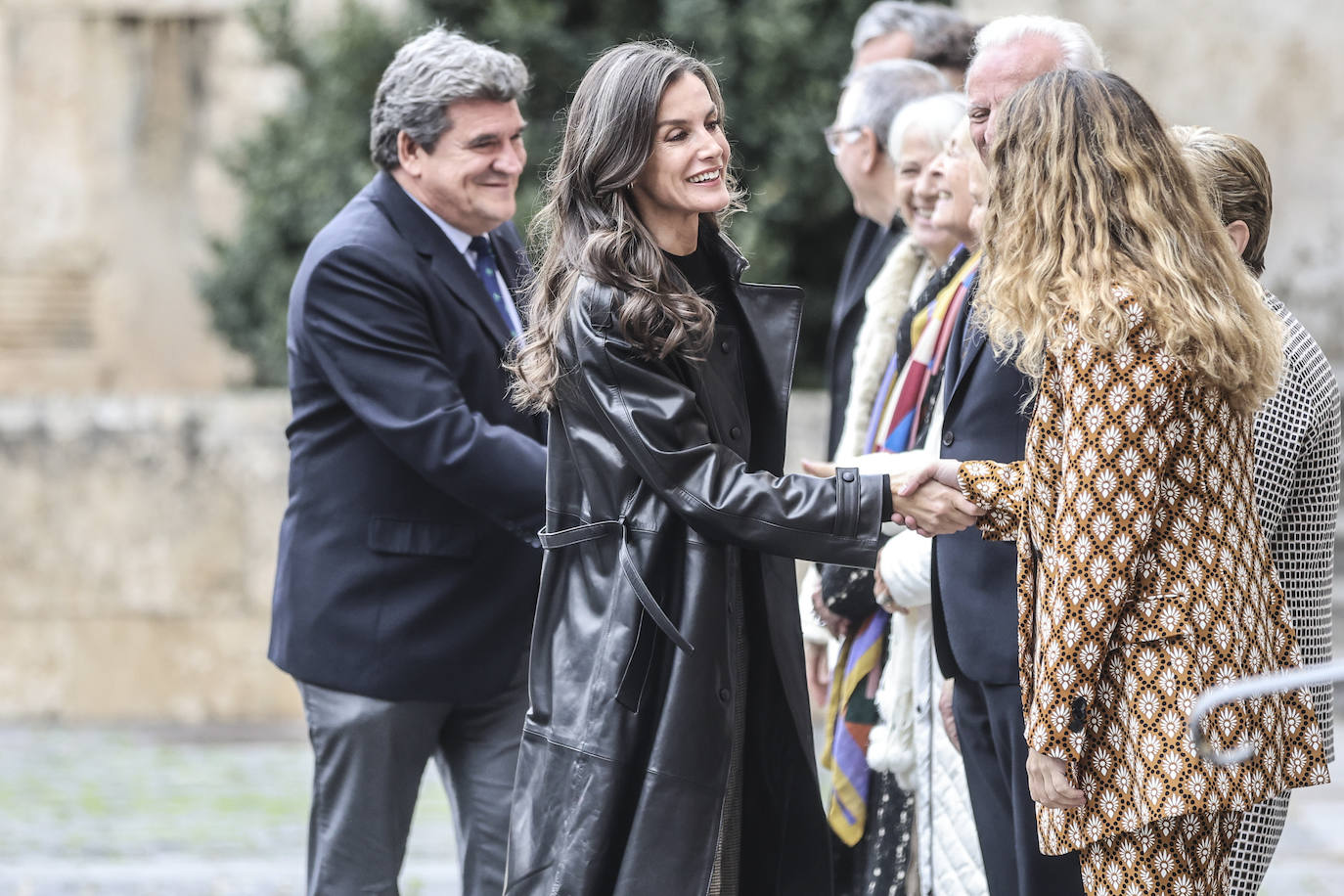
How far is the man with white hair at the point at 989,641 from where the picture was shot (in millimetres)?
2947

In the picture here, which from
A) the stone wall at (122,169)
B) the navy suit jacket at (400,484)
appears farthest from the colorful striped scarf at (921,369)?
the stone wall at (122,169)

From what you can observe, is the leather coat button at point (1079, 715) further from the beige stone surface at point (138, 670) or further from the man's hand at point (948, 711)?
the beige stone surface at point (138, 670)

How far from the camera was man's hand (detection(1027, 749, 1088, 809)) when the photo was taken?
261cm

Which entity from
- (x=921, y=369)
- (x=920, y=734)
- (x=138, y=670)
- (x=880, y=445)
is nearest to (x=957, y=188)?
(x=921, y=369)

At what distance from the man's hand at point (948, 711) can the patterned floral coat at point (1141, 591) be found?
28.7 inches

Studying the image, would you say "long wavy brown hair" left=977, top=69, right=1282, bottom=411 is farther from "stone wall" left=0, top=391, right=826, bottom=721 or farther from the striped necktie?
"stone wall" left=0, top=391, right=826, bottom=721

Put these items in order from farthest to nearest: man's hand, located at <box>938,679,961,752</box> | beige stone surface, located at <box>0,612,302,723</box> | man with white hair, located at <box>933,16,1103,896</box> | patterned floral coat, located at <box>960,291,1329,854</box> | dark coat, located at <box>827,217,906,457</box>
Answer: beige stone surface, located at <box>0,612,302,723</box>
dark coat, located at <box>827,217,906,457</box>
man's hand, located at <box>938,679,961,752</box>
man with white hair, located at <box>933,16,1103,896</box>
patterned floral coat, located at <box>960,291,1329,854</box>

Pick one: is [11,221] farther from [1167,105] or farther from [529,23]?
[1167,105]

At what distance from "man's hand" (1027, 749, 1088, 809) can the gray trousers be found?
147 cm

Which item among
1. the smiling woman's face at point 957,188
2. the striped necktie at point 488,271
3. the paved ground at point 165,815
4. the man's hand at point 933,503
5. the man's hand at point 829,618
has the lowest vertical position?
the paved ground at point 165,815

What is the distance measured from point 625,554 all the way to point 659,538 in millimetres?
69

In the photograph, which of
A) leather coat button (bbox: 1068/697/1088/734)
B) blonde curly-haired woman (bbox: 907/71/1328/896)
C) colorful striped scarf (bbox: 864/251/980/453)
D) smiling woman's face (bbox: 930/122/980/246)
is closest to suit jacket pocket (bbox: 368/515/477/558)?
colorful striped scarf (bbox: 864/251/980/453)

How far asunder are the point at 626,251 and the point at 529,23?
6005 mm

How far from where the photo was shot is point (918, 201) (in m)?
4.02
